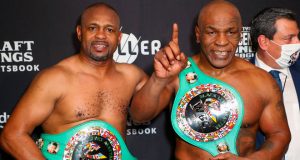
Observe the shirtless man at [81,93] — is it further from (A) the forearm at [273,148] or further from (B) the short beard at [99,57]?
(A) the forearm at [273,148]

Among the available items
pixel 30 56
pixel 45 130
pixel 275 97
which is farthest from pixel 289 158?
pixel 30 56

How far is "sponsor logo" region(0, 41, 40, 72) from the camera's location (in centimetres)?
226

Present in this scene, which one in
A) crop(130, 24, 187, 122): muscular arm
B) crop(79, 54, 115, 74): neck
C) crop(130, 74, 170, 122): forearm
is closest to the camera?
crop(130, 24, 187, 122): muscular arm

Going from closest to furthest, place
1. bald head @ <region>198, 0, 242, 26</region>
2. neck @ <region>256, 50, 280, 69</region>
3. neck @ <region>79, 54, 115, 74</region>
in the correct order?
bald head @ <region>198, 0, 242, 26</region> → neck @ <region>79, 54, 115, 74</region> → neck @ <region>256, 50, 280, 69</region>

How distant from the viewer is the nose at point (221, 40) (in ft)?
5.69

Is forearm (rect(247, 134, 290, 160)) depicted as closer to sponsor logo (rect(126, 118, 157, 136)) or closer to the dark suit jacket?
the dark suit jacket

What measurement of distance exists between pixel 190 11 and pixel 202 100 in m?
0.74

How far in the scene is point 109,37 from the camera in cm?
183

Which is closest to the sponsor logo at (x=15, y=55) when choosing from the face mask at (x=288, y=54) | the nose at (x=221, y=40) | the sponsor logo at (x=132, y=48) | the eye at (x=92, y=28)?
the sponsor logo at (x=132, y=48)

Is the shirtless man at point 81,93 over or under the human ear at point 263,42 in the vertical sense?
under

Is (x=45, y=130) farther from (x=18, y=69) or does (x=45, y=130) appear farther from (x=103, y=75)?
(x=18, y=69)

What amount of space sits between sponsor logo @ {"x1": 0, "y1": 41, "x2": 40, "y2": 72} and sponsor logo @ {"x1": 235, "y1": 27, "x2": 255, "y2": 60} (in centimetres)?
113

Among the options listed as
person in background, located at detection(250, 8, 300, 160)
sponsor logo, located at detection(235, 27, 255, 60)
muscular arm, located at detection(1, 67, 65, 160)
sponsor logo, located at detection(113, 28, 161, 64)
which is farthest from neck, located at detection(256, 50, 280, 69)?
muscular arm, located at detection(1, 67, 65, 160)

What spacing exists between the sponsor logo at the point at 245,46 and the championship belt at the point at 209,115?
0.68 m
